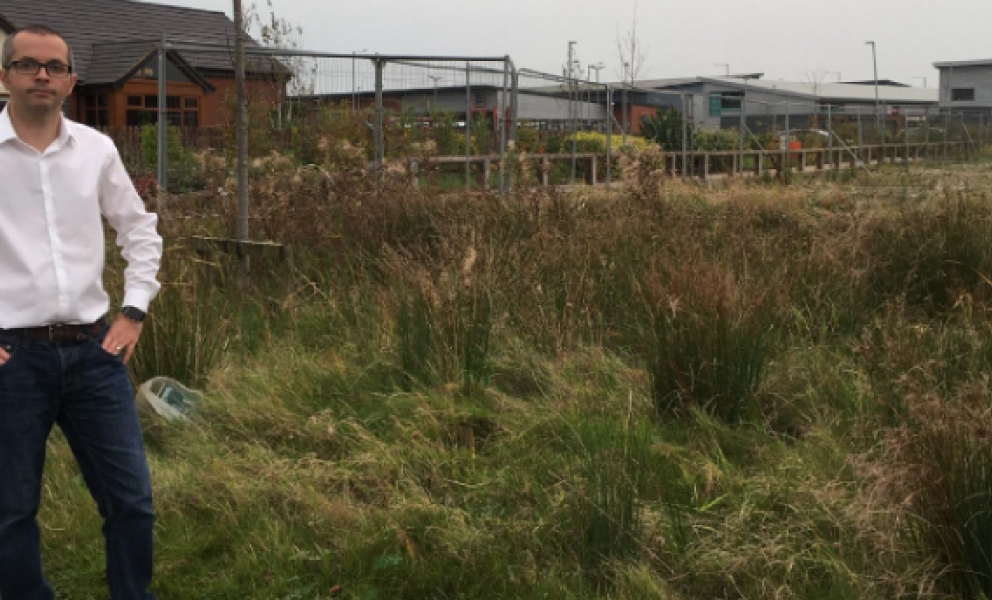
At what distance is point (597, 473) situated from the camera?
360 centimetres

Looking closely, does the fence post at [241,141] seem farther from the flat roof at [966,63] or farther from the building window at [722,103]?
the flat roof at [966,63]

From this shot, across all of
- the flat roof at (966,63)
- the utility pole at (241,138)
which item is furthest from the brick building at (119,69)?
the flat roof at (966,63)

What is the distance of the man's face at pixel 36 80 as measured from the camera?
294 cm

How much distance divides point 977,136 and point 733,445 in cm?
3307

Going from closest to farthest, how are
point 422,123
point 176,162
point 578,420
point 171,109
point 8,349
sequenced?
point 8,349 < point 578,420 < point 422,123 < point 176,162 < point 171,109

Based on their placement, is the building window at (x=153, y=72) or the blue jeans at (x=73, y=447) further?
the building window at (x=153, y=72)

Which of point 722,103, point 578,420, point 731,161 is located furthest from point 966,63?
point 578,420

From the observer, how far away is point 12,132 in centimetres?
296

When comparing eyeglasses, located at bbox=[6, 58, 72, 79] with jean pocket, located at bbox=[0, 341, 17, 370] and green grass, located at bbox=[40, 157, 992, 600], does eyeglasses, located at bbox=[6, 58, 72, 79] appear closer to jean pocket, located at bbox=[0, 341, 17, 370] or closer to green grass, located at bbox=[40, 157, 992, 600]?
jean pocket, located at bbox=[0, 341, 17, 370]

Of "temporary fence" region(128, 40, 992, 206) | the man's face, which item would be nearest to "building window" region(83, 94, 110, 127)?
"temporary fence" region(128, 40, 992, 206)

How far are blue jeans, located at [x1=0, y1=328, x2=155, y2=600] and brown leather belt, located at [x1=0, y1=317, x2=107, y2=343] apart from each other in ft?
0.04

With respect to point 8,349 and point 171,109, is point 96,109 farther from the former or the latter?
point 8,349

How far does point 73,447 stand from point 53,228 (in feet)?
2.12

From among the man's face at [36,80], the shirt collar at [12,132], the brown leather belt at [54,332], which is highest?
the man's face at [36,80]
